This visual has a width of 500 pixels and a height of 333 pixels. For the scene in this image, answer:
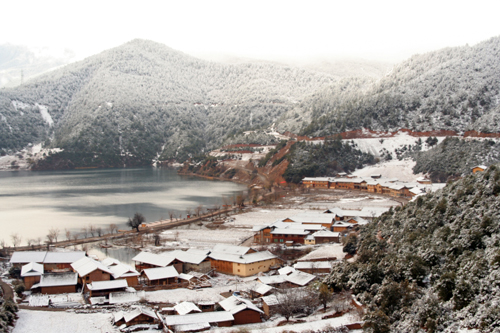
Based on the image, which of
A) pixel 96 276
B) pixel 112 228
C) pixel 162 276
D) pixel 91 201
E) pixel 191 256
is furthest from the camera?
pixel 91 201

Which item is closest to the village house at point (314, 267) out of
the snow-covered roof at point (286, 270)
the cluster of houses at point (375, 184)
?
the snow-covered roof at point (286, 270)

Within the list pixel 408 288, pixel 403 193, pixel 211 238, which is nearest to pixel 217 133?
pixel 403 193

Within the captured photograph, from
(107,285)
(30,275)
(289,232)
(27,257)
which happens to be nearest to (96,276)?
(107,285)

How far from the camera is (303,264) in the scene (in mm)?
28859

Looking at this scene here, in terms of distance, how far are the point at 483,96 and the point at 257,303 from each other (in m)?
76.2

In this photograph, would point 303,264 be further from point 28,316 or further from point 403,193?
point 403,193

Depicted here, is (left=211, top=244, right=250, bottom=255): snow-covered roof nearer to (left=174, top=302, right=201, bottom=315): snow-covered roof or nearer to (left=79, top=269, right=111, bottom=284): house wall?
(left=79, top=269, right=111, bottom=284): house wall

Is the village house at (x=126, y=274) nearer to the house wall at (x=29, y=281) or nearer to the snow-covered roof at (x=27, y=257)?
the house wall at (x=29, y=281)

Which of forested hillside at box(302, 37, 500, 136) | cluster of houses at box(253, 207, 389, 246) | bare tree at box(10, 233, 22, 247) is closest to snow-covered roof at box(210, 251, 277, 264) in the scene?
cluster of houses at box(253, 207, 389, 246)

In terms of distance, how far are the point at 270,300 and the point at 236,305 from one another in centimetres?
166

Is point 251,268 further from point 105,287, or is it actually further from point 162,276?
point 105,287

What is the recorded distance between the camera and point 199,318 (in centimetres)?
2061

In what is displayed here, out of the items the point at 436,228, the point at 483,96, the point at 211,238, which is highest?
the point at 483,96

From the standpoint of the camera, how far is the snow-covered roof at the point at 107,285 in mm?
24688
